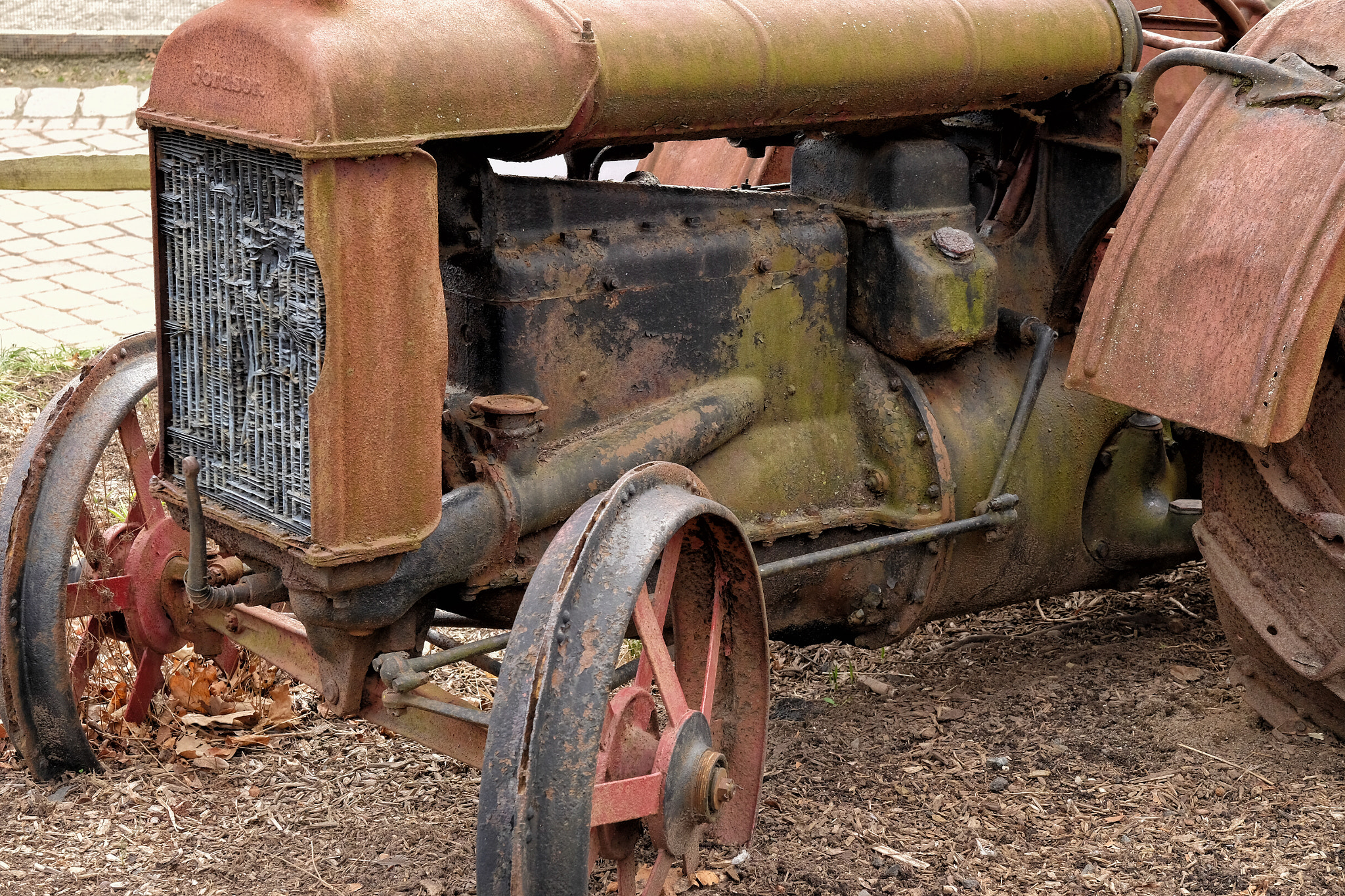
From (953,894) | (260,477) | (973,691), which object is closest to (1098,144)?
(973,691)

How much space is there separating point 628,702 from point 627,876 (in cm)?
28

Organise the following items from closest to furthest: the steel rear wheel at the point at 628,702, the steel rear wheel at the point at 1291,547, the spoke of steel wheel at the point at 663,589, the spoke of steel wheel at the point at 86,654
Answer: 1. the steel rear wheel at the point at 628,702
2. the spoke of steel wheel at the point at 663,589
3. the steel rear wheel at the point at 1291,547
4. the spoke of steel wheel at the point at 86,654

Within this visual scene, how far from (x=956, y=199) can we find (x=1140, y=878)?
1290 millimetres

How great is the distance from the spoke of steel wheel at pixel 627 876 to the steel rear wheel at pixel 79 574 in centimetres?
118

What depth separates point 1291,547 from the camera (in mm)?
2900

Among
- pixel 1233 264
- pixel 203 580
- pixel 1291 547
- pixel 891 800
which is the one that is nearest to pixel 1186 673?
pixel 1291 547

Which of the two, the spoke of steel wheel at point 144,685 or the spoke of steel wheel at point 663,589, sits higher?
the spoke of steel wheel at point 663,589

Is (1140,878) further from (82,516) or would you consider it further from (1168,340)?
(82,516)

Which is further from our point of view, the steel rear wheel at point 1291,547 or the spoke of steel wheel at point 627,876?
the steel rear wheel at point 1291,547

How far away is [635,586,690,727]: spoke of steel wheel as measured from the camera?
7.59 feet

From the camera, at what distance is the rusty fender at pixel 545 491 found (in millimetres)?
2490

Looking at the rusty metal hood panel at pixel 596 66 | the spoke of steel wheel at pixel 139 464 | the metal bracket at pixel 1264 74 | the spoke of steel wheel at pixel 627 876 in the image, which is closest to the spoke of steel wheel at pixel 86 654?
the spoke of steel wheel at pixel 139 464

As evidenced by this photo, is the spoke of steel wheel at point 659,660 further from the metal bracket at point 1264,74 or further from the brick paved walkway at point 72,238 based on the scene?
the brick paved walkway at point 72,238

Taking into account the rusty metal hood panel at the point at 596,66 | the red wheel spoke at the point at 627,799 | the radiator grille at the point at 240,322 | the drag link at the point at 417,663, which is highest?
the rusty metal hood panel at the point at 596,66
